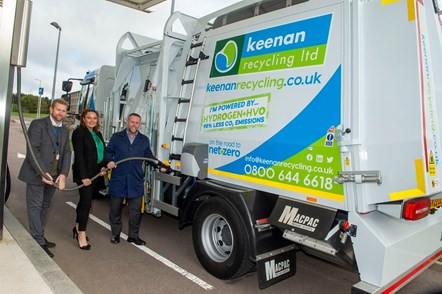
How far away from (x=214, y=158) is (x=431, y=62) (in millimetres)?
2353

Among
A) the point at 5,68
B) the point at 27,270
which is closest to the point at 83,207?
the point at 27,270

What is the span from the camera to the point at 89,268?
13.8ft

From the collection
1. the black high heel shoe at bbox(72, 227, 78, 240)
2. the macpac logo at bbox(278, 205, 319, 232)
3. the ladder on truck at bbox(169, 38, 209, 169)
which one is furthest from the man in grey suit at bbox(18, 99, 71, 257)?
the macpac logo at bbox(278, 205, 319, 232)

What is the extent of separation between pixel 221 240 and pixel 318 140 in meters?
1.78

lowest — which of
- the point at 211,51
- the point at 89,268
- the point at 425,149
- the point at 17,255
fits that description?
the point at 89,268

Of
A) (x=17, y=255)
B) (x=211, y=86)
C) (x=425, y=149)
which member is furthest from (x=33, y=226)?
(x=425, y=149)

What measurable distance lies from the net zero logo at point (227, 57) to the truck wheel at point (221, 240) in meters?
1.51

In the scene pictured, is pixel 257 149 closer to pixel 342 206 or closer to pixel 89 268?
pixel 342 206

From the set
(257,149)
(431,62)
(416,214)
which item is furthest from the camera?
(257,149)

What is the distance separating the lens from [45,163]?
4293 mm

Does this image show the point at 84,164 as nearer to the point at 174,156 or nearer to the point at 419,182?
the point at 174,156

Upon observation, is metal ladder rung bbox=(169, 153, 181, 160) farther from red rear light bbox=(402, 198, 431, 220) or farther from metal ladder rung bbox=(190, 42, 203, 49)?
red rear light bbox=(402, 198, 431, 220)

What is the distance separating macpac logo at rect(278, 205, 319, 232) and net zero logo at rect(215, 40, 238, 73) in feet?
5.73

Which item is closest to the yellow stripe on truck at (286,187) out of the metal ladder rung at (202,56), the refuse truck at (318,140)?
the refuse truck at (318,140)
